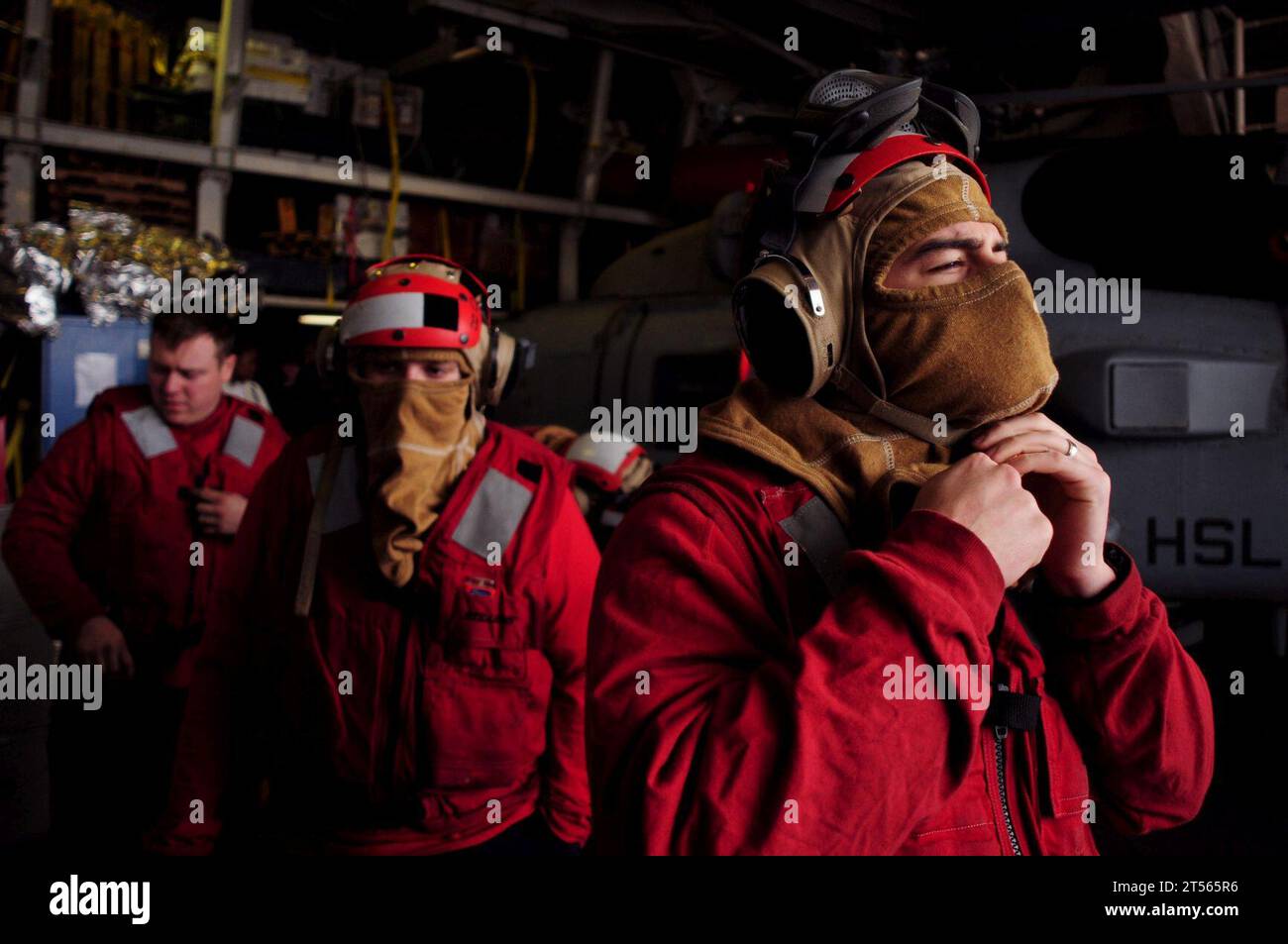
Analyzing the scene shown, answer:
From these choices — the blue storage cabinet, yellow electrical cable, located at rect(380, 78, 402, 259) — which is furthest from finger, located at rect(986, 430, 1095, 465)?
yellow electrical cable, located at rect(380, 78, 402, 259)

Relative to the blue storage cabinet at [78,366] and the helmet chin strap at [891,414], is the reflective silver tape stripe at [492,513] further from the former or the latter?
the blue storage cabinet at [78,366]

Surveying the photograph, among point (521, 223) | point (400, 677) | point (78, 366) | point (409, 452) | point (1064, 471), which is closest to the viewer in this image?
point (1064, 471)

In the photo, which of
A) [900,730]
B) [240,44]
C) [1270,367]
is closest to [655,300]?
[240,44]

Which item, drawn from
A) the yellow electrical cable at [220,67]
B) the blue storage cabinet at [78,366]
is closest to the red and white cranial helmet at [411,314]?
the blue storage cabinet at [78,366]

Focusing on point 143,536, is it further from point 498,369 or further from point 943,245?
point 943,245

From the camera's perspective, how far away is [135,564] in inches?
114

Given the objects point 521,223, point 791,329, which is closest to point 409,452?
point 791,329

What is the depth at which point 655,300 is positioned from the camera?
5.62 meters

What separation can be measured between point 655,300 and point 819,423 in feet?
15.2

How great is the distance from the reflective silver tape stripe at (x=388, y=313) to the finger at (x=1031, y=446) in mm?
1398

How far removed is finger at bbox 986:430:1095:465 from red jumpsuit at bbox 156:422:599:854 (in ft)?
3.87

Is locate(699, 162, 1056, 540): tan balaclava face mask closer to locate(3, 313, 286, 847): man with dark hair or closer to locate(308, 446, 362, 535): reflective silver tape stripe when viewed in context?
locate(308, 446, 362, 535): reflective silver tape stripe

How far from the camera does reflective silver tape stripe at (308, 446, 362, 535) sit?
197 cm

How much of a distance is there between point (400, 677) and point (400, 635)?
81mm
